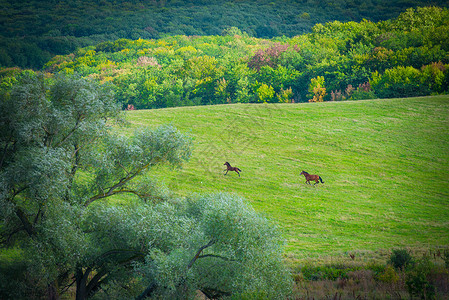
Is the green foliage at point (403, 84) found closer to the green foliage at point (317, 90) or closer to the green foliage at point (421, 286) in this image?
the green foliage at point (317, 90)

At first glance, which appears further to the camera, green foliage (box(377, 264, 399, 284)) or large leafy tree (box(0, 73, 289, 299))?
green foliage (box(377, 264, 399, 284))

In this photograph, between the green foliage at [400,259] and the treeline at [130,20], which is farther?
the treeline at [130,20]

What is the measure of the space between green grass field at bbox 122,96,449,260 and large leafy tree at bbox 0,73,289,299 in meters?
4.27

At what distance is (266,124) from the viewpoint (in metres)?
42.6

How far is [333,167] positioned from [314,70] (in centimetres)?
4516

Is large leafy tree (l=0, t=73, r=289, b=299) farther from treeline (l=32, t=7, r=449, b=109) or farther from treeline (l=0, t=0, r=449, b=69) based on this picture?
treeline (l=0, t=0, r=449, b=69)

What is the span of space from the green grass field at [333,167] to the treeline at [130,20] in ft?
258

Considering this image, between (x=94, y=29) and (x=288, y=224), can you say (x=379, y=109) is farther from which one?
(x=94, y=29)

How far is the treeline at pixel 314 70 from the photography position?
61.3 meters

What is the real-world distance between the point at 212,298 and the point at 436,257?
1335 centimetres

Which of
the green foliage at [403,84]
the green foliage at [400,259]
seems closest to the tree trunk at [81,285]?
the green foliage at [400,259]

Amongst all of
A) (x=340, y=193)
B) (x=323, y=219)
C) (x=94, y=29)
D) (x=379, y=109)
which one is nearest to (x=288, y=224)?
(x=323, y=219)

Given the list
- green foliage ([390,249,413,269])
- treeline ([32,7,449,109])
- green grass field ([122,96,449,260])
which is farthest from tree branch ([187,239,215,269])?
treeline ([32,7,449,109])

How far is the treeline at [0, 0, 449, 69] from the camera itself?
114250mm
